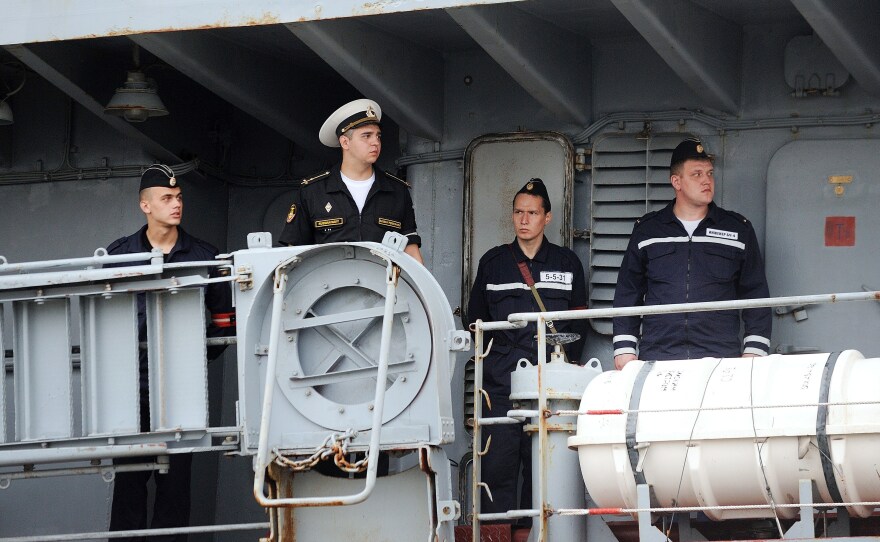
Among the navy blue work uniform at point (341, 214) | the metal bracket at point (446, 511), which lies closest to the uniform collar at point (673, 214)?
the navy blue work uniform at point (341, 214)

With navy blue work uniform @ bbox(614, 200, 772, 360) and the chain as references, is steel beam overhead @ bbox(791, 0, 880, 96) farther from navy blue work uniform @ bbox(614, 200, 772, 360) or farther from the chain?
the chain

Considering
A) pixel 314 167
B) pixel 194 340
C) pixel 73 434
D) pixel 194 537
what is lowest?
pixel 194 537

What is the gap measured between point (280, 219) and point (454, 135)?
133 centimetres

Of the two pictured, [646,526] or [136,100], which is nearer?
[646,526]

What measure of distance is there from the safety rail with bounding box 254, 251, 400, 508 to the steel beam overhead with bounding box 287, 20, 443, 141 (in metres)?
1.56

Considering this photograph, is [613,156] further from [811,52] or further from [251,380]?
[251,380]

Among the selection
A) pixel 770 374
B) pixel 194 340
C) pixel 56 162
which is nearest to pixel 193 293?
pixel 194 340

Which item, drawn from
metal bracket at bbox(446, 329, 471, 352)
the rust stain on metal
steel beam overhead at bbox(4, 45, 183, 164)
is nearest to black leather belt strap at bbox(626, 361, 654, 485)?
metal bracket at bbox(446, 329, 471, 352)

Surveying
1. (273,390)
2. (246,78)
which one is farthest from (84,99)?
(273,390)

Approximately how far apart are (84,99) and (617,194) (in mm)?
2777

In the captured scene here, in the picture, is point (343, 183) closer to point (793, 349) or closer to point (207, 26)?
point (207, 26)

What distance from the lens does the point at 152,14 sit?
6336 mm

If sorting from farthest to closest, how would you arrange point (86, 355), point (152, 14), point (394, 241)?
point (152, 14) < point (86, 355) < point (394, 241)

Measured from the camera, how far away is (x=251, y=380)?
5.26 m
